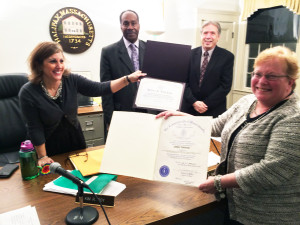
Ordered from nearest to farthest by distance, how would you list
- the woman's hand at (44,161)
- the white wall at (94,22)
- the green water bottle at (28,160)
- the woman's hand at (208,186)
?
the woman's hand at (208,186) → the green water bottle at (28,160) → the woman's hand at (44,161) → the white wall at (94,22)

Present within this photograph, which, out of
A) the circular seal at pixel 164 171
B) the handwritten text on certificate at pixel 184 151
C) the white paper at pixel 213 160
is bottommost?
the white paper at pixel 213 160

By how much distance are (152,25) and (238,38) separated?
2034mm

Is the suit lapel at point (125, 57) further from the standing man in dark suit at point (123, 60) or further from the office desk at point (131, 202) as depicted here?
the office desk at point (131, 202)

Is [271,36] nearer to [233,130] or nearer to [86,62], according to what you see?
[86,62]

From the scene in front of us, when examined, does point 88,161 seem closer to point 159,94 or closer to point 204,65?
point 159,94

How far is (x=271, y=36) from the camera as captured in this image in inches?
159

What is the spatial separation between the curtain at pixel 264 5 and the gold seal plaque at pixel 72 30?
2636 mm

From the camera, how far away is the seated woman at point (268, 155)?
3.08ft

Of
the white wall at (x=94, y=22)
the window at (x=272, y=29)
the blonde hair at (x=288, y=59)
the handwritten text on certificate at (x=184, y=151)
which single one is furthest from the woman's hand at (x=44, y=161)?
the window at (x=272, y=29)

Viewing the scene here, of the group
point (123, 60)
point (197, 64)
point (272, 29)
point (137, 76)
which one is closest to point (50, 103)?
point (137, 76)

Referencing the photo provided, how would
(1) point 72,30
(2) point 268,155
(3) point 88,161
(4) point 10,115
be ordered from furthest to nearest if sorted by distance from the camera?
(1) point 72,30 → (4) point 10,115 → (3) point 88,161 → (2) point 268,155

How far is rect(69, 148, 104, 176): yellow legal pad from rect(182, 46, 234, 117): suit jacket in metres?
1.22

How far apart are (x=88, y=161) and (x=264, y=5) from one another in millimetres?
3818

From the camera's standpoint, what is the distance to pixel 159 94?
150 cm
